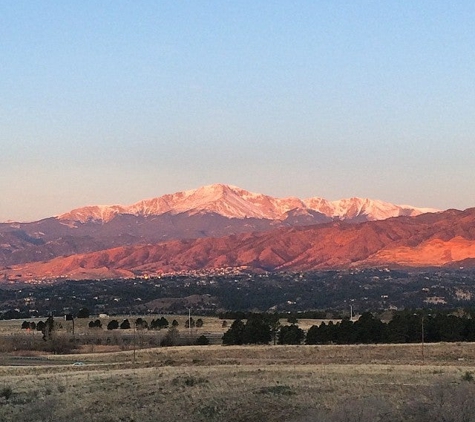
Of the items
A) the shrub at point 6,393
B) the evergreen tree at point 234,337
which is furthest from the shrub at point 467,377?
the evergreen tree at point 234,337

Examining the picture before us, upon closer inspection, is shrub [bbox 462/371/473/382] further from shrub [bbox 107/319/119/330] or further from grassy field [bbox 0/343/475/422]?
shrub [bbox 107/319/119/330]

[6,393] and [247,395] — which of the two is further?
[6,393]

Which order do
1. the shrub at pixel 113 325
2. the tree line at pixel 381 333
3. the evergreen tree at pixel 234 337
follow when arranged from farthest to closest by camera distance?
the shrub at pixel 113 325
the evergreen tree at pixel 234 337
the tree line at pixel 381 333

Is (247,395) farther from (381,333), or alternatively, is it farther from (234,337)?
(234,337)

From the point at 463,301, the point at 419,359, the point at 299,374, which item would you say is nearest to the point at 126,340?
the point at 419,359

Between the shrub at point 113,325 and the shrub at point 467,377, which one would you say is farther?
the shrub at point 113,325

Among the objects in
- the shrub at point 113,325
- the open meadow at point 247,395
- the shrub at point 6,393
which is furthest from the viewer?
the shrub at point 113,325

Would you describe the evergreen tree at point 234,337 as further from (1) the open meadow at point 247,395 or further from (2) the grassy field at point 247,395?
(1) the open meadow at point 247,395

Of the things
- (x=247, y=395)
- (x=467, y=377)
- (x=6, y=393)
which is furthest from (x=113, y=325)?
(x=247, y=395)

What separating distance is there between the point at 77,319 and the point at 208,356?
74720 mm

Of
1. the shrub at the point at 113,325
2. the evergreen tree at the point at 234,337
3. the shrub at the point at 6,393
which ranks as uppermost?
the shrub at the point at 6,393

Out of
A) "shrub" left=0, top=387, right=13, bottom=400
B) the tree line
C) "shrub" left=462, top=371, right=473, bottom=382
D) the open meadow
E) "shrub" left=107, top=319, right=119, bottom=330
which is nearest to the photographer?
the open meadow

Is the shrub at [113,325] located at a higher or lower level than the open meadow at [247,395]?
lower

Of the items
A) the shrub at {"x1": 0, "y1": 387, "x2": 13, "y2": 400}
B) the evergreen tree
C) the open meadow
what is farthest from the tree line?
the shrub at {"x1": 0, "y1": 387, "x2": 13, "y2": 400}
